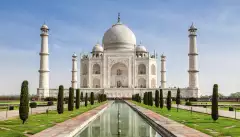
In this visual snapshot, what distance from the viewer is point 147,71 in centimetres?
4500

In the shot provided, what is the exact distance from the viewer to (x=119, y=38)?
160 ft

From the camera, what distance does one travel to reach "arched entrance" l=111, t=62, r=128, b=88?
46.2 meters

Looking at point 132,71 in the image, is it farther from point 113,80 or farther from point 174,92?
point 174,92

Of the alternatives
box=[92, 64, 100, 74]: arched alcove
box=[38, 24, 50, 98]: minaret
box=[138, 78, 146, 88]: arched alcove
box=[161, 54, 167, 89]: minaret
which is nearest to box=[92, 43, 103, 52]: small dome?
box=[92, 64, 100, 74]: arched alcove

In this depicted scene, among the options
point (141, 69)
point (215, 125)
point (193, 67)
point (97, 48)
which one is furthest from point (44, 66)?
point (215, 125)

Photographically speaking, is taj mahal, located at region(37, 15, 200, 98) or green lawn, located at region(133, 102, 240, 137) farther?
taj mahal, located at region(37, 15, 200, 98)

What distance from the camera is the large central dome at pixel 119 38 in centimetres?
4869

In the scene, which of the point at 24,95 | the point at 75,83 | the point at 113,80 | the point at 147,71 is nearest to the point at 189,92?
the point at 147,71

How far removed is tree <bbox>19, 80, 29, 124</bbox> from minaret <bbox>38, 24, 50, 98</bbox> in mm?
27317

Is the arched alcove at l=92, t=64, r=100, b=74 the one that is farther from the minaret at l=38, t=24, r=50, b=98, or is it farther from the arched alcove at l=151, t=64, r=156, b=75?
the minaret at l=38, t=24, r=50, b=98

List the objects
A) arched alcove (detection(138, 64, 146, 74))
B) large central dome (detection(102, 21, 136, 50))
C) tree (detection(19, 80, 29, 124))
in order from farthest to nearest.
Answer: large central dome (detection(102, 21, 136, 50))
arched alcove (detection(138, 64, 146, 74))
tree (detection(19, 80, 29, 124))

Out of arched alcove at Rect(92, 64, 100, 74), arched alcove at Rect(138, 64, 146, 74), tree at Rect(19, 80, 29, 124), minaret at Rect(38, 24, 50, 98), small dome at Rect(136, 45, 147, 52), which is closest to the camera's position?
tree at Rect(19, 80, 29, 124)

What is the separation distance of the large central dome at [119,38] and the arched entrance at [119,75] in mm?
2908

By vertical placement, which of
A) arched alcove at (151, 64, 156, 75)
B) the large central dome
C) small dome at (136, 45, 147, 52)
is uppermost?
the large central dome
